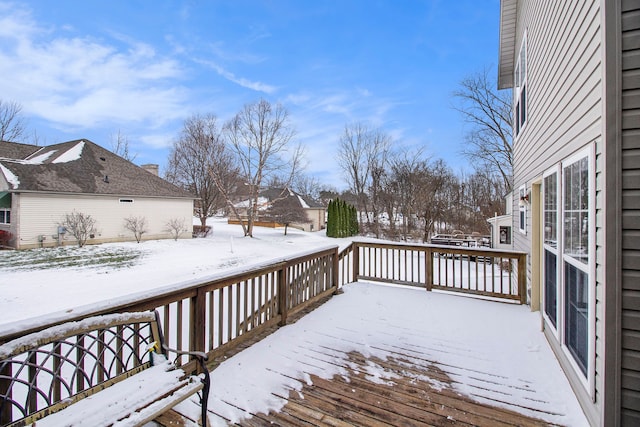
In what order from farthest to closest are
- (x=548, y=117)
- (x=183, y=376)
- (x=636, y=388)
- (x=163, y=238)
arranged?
(x=163, y=238) → (x=548, y=117) → (x=183, y=376) → (x=636, y=388)

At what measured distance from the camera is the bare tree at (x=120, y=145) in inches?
1022

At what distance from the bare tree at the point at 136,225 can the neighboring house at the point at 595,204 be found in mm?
17995

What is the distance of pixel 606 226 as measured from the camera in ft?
6.01

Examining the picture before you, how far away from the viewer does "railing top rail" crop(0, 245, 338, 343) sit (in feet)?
4.93

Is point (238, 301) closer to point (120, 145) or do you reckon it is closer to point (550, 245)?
point (550, 245)

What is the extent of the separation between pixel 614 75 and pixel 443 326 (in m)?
3.12

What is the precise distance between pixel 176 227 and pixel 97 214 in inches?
157

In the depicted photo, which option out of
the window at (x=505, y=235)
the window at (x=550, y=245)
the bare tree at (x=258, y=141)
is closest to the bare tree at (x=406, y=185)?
the bare tree at (x=258, y=141)

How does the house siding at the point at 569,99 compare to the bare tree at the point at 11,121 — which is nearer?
the house siding at the point at 569,99

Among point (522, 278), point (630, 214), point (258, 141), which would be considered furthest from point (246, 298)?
point (258, 141)

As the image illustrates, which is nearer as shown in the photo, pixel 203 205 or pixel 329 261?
pixel 329 261

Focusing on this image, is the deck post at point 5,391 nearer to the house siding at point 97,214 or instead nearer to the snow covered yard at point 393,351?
the snow covered yard at point 393,351

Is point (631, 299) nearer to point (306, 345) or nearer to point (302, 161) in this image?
point (306, 345)

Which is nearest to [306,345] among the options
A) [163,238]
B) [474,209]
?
[163,238]
